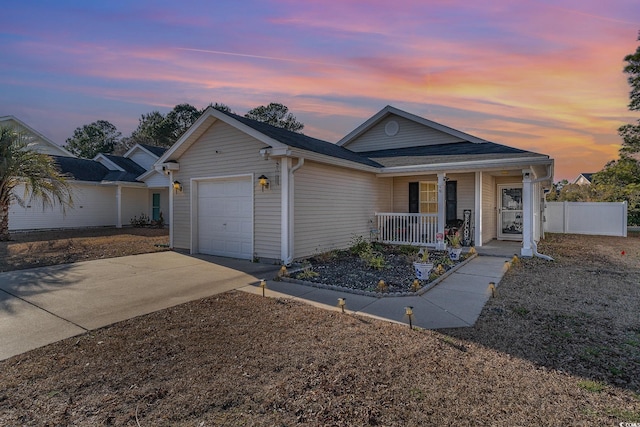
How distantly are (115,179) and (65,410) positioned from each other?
65.0 ft

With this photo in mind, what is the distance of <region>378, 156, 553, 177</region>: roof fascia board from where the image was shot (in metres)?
8.91

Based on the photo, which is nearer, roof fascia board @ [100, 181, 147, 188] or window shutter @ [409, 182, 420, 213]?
window shutter @ [409, 182, 420, 213]

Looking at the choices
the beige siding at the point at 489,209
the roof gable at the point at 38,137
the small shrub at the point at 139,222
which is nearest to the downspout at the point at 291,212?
the beige siding at the point at 489,209

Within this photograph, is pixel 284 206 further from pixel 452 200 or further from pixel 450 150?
pixel 450 150

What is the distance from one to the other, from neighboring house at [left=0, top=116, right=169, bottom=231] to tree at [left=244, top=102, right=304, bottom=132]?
45.7 ft

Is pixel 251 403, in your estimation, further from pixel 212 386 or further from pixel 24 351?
pixel 24 351

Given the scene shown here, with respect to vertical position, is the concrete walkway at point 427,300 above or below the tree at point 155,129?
below

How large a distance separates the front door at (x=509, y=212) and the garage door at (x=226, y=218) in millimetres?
10047

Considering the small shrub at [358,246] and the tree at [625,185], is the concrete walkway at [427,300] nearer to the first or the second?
the small shrub at [358,246]

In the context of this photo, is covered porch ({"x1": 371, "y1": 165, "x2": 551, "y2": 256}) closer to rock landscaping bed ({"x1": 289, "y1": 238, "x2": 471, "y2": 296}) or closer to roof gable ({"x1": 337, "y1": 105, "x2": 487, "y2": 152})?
rock landscaping bed ({"x1": 289, "y1": 238, "x2": 471, "y2": 296})

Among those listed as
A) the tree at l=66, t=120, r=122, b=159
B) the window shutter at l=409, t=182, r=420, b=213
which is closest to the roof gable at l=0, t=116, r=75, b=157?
the window shutter at l=409, t=182, r=420, b=213

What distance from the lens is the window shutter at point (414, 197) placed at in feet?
42.2

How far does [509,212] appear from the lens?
13234 mm

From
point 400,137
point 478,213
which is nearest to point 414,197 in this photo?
point 478,213
